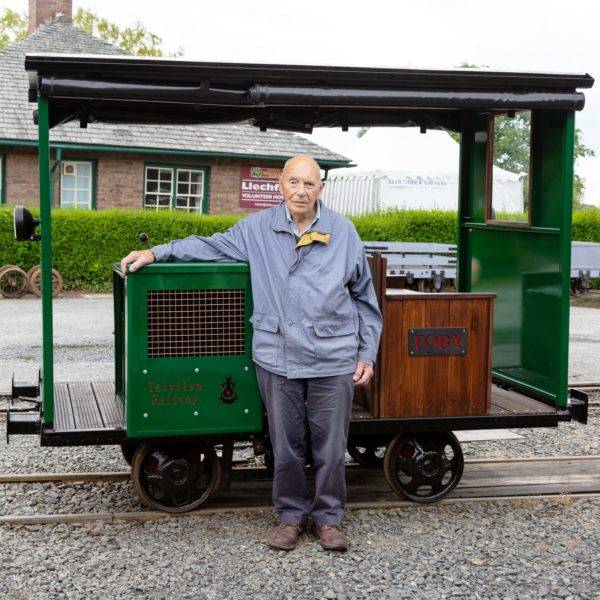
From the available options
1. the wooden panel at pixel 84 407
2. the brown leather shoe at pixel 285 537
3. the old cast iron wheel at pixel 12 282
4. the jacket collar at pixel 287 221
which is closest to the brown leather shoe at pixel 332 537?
the brown leather shoe at pixel 285 537

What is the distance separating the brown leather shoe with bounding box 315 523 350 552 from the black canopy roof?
2269 mm

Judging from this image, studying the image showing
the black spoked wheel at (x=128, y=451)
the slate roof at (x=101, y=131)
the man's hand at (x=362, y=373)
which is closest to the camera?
the man's hand at (x=362, y=373)

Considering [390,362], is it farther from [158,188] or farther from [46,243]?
[158,188]

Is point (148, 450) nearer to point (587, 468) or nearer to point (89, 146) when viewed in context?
point (587, 468)

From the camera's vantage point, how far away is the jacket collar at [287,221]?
4.94 metres

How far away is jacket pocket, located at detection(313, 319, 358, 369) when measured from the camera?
481 cm

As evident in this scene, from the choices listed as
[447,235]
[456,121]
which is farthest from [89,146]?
[456,121]

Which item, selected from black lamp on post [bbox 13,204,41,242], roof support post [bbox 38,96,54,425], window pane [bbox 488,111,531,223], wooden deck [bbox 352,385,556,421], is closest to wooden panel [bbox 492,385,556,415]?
wooden deck [bbox 352,385,556,421]

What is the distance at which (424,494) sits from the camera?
225 inches

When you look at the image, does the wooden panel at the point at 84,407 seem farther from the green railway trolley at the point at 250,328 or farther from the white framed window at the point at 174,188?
the white framed window at the point at 174,188

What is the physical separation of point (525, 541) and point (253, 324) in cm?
189

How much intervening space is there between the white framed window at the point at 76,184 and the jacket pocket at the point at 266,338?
60.8 feet

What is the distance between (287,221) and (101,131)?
1868 centimetres

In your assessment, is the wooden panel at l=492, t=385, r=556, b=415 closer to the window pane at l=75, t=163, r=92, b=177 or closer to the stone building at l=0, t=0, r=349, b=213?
the stone building at l=0, t=0, r=349, b=213
